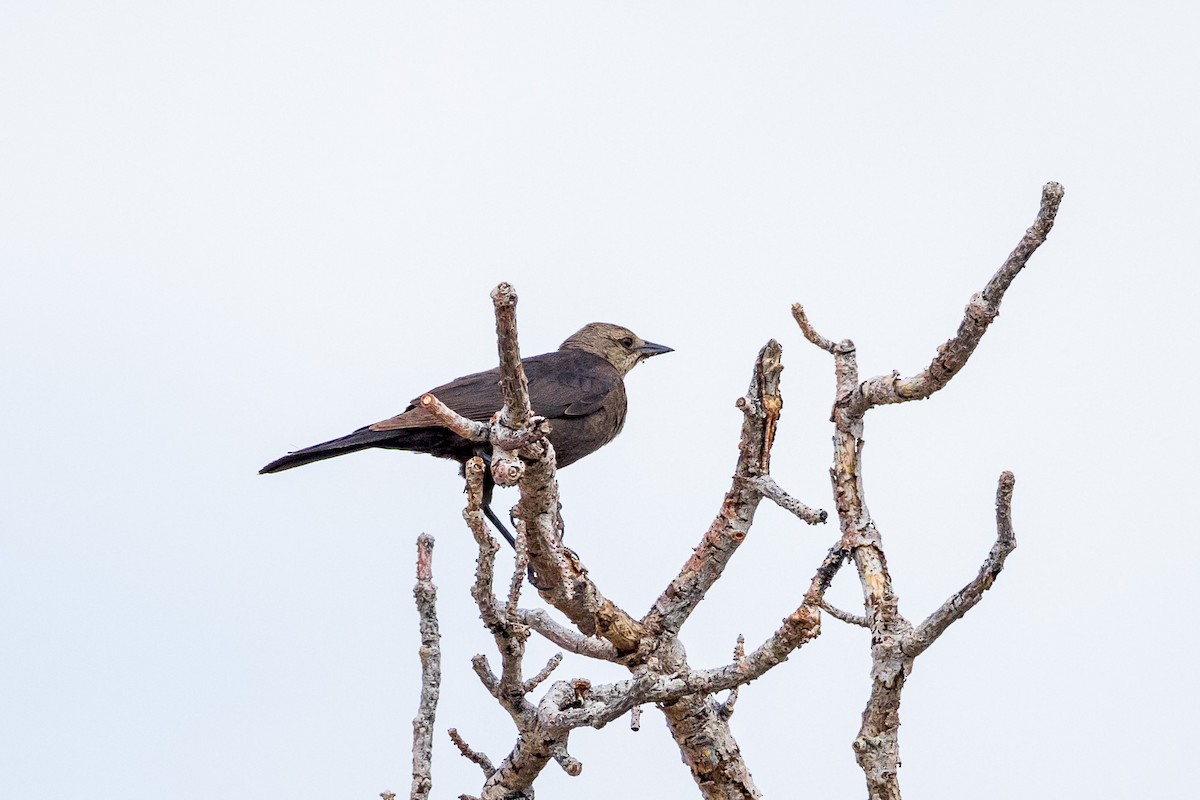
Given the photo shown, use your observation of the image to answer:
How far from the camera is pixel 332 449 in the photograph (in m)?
5.99

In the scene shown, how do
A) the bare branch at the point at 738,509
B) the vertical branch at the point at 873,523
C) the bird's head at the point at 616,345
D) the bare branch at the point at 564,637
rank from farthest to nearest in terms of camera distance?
1. the bird's head at the point at 616,345
2. the bare branch at the point at 738,509
3. the bare branch at the point at 564,637
4. the vertical branch at the point at 873,523

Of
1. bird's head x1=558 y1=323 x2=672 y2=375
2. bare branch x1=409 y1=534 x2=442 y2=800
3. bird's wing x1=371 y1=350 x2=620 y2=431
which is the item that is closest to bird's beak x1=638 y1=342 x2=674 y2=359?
bird's head x1=558 y1=323 x2=672 y2=375

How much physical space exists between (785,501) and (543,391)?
266cm

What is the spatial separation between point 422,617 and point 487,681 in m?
0.33

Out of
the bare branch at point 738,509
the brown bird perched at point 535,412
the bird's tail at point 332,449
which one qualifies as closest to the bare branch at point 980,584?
the bare branch at point 738,509

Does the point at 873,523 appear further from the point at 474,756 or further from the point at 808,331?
the point at 474,756

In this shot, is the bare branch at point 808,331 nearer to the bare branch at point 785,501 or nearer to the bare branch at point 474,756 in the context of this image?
the bare branch at point 785,501

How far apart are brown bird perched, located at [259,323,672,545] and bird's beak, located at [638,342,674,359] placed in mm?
663

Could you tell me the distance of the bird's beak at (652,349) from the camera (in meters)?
8.39

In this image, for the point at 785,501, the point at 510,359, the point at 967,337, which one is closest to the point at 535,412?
the point at 785,501

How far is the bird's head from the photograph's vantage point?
326 inches

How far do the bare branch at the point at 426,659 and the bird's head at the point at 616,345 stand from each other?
14.1 feet

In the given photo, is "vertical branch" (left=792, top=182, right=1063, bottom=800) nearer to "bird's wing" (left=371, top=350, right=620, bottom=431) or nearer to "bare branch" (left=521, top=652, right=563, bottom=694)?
"bare branch" (left=521, top=652, right=563, bottom=694)

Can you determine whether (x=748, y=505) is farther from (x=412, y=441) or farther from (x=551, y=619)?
(x=412, y=441)
